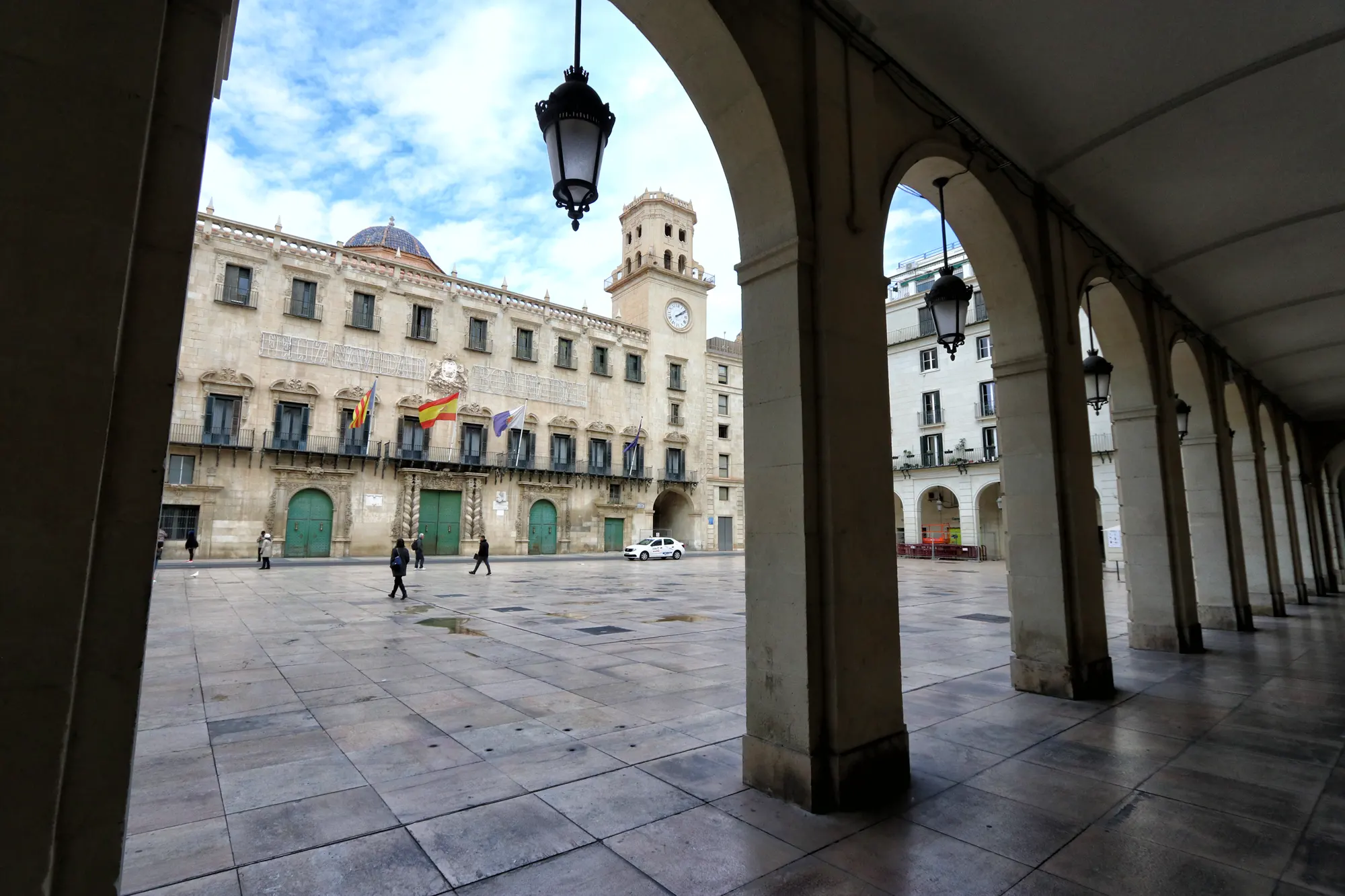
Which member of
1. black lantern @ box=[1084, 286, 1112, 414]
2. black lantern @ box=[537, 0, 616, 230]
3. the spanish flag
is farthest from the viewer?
the spanish flag

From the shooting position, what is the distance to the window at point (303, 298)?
30719 millimetres

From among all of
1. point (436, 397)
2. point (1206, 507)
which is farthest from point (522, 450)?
point (1206, 507)

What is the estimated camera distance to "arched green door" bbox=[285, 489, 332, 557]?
2970 cm

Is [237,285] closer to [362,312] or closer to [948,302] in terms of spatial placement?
[362,312]

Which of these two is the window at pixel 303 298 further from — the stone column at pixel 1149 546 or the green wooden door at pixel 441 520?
the stone column at pixel 1149 546

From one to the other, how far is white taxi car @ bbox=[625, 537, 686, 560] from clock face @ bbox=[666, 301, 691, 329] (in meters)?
17.2

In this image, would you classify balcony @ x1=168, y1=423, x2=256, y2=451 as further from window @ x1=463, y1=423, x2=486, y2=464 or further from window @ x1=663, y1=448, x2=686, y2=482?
window @ x1=663, y1=448, x2=686, y2=482

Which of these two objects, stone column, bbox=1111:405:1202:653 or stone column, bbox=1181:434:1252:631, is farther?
stone column, bbox=1181:434:1252:631

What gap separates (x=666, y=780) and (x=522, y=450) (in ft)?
111

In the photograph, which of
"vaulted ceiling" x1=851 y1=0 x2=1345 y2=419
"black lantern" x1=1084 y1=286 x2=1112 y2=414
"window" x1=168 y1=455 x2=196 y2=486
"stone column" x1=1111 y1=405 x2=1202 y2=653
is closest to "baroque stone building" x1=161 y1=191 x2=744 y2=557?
"window" x1=168 y1=455 x2=196 y2=486

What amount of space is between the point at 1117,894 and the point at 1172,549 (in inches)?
291

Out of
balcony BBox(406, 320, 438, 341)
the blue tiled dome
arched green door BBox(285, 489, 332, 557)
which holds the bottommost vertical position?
arched green door BBox(285, 489, 332, 557)

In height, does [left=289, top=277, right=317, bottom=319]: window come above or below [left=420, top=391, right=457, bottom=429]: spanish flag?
above

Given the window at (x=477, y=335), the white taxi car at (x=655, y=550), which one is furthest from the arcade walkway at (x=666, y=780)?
the window at (x=477, y=335)
